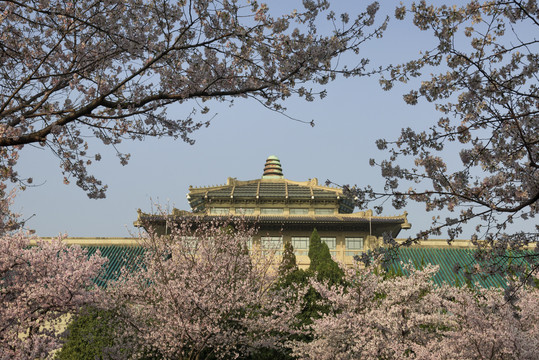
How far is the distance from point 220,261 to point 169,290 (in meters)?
1.80

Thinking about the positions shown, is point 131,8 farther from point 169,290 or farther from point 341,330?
point 341,330

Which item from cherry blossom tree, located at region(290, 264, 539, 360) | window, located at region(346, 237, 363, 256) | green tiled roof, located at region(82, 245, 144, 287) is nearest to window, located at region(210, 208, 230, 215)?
green tiled roof, located at region(82, 245, 144, 287)

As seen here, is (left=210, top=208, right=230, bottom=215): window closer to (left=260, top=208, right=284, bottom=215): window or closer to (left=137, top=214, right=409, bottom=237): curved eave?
(left=260, top=208, right=284, bottom=215): window

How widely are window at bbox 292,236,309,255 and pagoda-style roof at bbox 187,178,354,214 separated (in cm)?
305

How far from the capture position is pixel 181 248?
55.0 ft

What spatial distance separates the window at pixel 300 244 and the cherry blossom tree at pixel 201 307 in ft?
47.5

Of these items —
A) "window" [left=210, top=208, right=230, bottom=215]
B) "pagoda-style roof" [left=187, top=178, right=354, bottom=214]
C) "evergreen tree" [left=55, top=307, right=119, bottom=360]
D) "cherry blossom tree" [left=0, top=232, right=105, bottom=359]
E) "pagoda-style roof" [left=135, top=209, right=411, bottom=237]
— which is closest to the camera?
"cherry blossom tree" [left=0, top=232, right=105, bottom=359]

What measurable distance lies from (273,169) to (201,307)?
91.6 feet

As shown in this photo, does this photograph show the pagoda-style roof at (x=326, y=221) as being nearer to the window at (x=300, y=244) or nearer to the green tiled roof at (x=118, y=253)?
the window at (x=300, y=244)

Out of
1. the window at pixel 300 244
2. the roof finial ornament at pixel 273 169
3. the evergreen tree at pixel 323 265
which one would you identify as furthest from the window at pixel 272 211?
the evergreen tree at pixel 323 265

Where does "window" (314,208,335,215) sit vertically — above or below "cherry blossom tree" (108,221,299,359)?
above

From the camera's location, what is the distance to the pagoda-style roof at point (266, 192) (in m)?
35.1

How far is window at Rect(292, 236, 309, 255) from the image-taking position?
107ft

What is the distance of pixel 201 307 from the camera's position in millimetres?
14195
